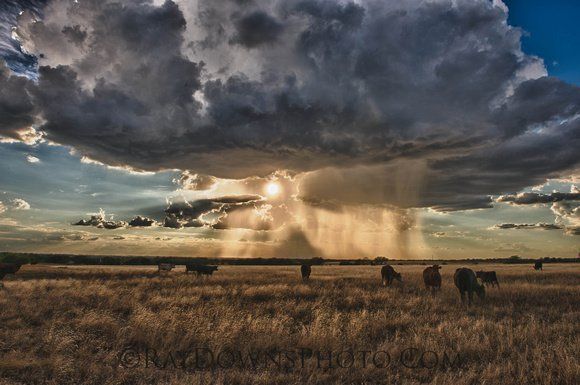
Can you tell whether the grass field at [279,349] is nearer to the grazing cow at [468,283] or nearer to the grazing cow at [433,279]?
the grazing cow at [468,283]

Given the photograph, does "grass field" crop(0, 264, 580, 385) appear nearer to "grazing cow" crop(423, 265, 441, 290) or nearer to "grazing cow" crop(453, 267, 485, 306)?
"grazing cow" crop(453, 267, 485, 306)

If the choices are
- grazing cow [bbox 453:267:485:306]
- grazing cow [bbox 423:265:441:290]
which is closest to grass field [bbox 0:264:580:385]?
grazing cow [bbox 453:267:485:306]

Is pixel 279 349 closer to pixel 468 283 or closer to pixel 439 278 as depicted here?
pixel 468 283

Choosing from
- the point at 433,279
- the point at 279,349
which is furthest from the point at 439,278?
the point at 279,349

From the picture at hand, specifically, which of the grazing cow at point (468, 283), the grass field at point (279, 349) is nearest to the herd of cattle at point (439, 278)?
the grazing cow at point (468, 283)

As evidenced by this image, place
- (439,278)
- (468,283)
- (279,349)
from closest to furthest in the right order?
(279,349)
(468,283)
(439,278)

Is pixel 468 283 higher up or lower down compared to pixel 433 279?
higher up

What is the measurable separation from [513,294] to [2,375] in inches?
875

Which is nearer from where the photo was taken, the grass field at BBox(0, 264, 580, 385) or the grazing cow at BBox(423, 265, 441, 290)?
the grass field at BBox(0, 264, 580, 385)

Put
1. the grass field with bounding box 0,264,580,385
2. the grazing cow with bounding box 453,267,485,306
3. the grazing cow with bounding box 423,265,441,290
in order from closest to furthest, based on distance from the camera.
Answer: the grass field with bounding box 0,264,580,385 → the grazing cow with bounding box 453,267,485,306 → the grazing cow with bounding box 423,265,441,290

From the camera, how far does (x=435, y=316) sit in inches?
539

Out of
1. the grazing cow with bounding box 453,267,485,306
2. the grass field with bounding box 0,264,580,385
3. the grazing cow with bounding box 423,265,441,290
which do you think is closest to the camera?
the grass field with bounding box 0,264,580,385

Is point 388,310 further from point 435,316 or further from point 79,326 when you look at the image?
point 79,326

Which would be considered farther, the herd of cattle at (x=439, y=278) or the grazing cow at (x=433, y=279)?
the grazing cow at (x=433, y=279)
